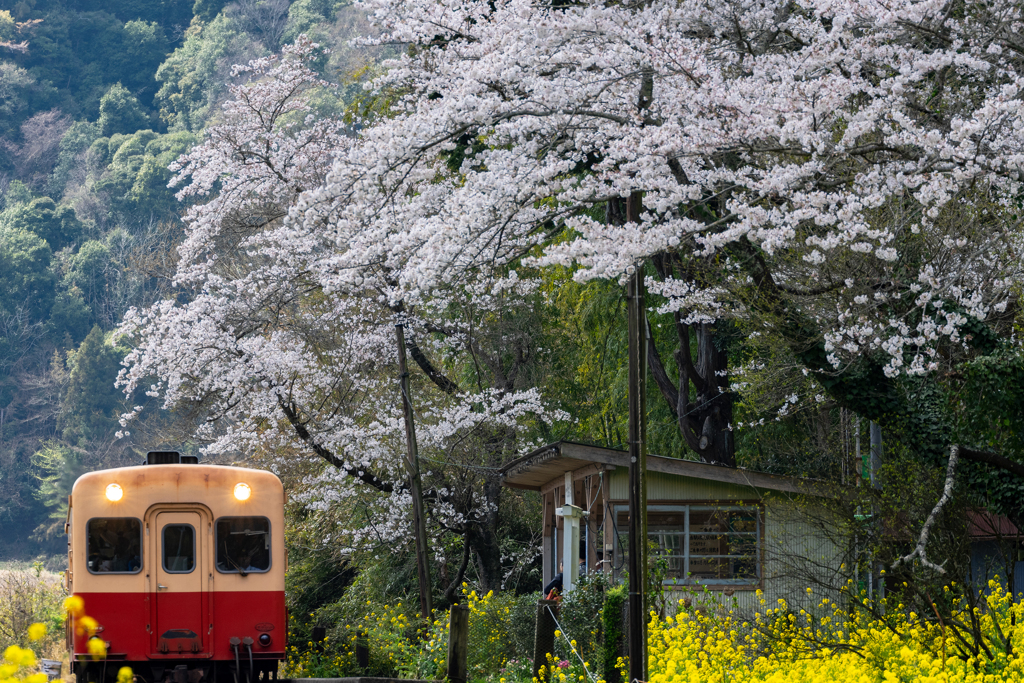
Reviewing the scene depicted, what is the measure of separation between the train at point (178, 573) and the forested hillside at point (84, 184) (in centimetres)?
3525

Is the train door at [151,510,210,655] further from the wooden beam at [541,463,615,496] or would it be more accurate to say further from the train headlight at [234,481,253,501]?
the wooden beam at [541,463,615,496]

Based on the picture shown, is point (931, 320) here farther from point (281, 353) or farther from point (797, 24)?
point (281, 353)

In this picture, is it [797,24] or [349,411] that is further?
[349,411]

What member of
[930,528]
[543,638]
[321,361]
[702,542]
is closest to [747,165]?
[930,528]

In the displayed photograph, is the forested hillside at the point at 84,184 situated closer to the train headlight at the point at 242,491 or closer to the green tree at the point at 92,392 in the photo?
the green tree at the point at 92,392

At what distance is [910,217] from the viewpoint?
10.8 meters

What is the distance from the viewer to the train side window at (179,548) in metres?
9.79

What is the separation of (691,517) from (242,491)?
27.3 feet

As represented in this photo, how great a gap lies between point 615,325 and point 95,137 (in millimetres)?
64274

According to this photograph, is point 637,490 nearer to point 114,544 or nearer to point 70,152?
point 114,544

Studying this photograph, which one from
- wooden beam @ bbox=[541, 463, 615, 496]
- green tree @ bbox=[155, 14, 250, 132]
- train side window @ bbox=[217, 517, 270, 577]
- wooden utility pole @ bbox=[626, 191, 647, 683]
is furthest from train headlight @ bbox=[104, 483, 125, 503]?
green tree @ bbox=[155, 14, 250, 132]

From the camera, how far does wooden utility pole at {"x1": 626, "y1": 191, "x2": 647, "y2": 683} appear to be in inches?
334

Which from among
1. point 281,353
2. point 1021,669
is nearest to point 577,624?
point 1021,669

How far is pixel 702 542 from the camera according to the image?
16844mm
